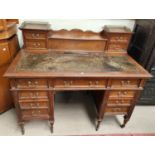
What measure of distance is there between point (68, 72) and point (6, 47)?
2.31 ft

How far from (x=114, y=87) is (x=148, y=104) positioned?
3.24 feet

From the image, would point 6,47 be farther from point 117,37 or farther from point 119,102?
point 119,102

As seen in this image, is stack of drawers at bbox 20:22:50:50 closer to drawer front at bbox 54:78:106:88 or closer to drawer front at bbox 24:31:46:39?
drawer front at bbox 24:31:46:39

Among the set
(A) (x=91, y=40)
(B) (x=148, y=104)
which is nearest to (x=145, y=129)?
(B) (x=148, y=104)

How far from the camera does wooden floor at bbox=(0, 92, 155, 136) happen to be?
1695 millimetres

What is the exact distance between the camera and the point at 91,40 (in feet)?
5.30

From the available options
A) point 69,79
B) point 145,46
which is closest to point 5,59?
point 69,79

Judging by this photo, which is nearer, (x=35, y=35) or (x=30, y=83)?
(x=30, y=83)

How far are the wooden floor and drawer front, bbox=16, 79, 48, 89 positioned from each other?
625 mm

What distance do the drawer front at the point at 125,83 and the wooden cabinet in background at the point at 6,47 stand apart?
3.44 feet

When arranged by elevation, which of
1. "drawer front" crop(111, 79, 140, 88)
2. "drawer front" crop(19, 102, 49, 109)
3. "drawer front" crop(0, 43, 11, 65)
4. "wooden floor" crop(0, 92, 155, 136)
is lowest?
"wooden floor" crop(0, 92, 155, 136)

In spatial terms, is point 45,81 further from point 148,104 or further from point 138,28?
point 148,104

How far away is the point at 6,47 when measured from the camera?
4.98 ft

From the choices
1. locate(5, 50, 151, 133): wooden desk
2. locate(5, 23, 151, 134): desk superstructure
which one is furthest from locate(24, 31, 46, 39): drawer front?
locate(5, 50, 151, 133): wooden desk
